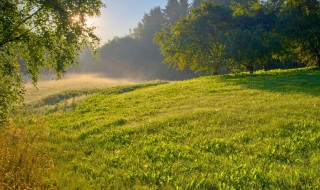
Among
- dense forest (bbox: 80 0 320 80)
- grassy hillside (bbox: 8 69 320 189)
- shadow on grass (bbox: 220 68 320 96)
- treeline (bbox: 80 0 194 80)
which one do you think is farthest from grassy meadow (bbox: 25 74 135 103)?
treeline (bbox: 80 0 194 80)

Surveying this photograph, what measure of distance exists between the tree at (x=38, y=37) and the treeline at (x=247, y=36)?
980 inches

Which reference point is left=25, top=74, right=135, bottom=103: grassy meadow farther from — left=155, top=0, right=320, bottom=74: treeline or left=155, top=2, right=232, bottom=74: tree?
left=155, top=0, right=320, bottom=74: treeline

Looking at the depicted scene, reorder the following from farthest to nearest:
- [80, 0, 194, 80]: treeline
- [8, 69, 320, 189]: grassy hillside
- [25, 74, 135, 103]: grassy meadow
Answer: [80, 0, 194, 80]: treeline, [25, 74, 135, 103]: grassy meadow, [8, 69, 320, 189]: grassy hillside

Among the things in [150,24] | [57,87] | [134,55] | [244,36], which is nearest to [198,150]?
[244,36]

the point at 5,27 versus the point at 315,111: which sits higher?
the point at 5,27

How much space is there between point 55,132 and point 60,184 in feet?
21.6

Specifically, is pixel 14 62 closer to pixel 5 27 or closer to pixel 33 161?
pixel 5 27

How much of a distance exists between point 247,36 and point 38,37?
2707 centimetres

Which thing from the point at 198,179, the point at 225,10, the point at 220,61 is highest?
the point at 225,10

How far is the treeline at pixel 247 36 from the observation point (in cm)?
3256

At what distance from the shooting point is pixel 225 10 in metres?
38.7

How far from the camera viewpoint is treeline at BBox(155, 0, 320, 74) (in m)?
32.6

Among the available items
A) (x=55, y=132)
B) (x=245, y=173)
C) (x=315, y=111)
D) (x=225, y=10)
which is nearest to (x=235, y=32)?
(x=225, y=10)

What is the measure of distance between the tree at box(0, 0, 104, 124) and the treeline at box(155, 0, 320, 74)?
2490 cm
